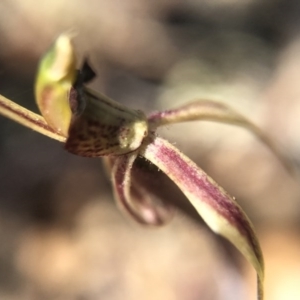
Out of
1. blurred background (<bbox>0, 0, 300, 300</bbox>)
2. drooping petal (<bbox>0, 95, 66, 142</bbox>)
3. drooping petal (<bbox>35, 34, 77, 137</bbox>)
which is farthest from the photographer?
blurred background (<bbox>0, 0, 300, 300</bbox>)

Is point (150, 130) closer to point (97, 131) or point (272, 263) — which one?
point (97, 131)

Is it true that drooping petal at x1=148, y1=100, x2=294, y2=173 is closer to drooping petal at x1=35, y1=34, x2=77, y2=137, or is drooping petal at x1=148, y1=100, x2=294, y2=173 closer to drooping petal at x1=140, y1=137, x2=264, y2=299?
drooping petal at x1=140, y1=137, x2=264, y2=299

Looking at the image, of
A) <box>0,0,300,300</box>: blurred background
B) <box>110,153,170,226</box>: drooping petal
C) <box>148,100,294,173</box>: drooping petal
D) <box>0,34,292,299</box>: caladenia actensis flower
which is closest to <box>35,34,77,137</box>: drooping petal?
<box>0,34,292,299</box>: caladenia actensis flower

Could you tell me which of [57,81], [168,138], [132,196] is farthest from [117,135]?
[168,138]

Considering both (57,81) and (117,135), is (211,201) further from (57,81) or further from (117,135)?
(57,81)

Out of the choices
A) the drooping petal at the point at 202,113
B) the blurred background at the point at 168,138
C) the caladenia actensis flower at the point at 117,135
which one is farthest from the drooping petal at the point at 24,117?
the blurred background at the point at 168,138

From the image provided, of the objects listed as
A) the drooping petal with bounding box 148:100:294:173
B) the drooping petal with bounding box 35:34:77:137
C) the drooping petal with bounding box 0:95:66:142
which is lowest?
the drooping petal with bounding box 0:95:66:142

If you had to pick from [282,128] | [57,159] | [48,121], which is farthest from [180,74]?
[48,121]
